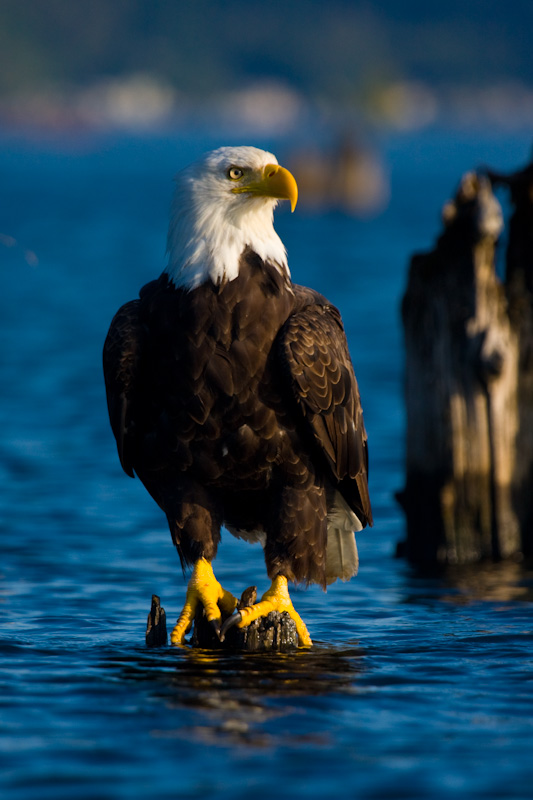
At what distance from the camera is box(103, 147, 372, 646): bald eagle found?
5441 mm

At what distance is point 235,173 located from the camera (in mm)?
5535

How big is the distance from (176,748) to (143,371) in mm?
1864

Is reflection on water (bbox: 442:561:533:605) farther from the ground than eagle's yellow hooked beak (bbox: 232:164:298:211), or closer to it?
closer to it

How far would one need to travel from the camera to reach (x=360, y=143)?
52.8 metres

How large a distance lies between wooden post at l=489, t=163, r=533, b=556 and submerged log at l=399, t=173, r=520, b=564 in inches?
1.9

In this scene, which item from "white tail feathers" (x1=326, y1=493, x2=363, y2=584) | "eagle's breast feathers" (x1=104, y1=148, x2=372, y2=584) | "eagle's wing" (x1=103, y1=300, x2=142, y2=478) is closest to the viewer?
"eagle's breast feathers" (x1=104, y1=148, x2=372, y2=584)

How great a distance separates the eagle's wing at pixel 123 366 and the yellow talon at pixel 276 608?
85 cm

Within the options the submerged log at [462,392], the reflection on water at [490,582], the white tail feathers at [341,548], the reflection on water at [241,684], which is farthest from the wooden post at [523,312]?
the reflection on water at [241,684]

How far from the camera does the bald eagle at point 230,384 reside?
544cm

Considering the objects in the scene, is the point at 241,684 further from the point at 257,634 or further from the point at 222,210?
the point at 222,210

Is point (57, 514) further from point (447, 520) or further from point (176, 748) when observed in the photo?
point (176, 748)

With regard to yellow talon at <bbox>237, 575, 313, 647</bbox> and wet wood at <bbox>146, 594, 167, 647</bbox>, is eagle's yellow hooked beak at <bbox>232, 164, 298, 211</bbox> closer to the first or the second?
yellow talon at <bbox>237, 575, 313, 647</bbox>

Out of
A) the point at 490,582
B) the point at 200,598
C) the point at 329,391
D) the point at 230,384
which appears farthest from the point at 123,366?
the point at 490,582

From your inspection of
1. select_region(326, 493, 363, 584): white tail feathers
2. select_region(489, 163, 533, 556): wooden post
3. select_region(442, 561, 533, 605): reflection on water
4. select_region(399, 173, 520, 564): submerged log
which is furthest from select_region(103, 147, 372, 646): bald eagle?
select_region(489, 163, 533, 556): wooden post
